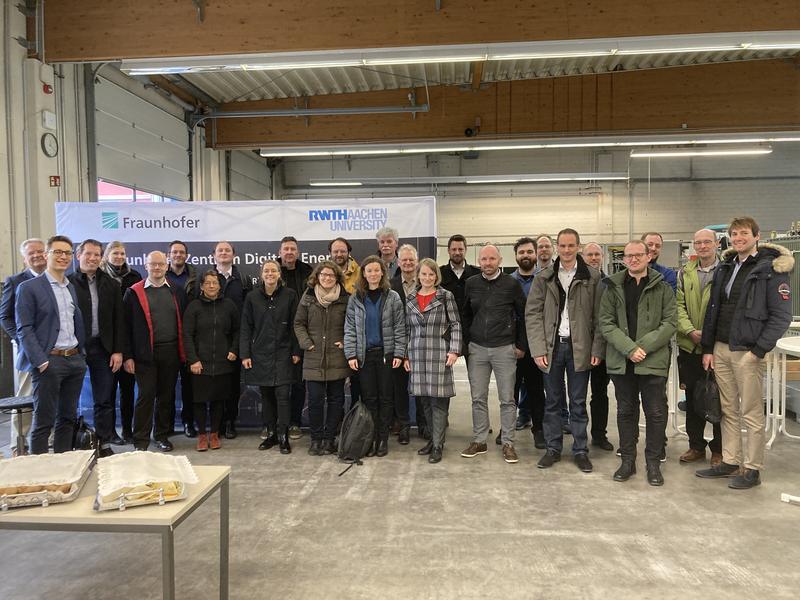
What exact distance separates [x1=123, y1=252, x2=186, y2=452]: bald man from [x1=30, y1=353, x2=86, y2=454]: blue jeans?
0.48 metres

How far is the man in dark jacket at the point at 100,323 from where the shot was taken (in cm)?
384

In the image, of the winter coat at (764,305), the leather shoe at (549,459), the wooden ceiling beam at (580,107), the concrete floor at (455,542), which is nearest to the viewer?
the concrete floor at (455,542)

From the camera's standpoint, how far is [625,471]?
11.4ft

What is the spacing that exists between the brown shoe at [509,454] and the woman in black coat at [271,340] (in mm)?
1734

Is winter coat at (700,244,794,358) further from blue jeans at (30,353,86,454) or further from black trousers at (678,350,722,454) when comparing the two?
blue jeans at (30,353,86,454)

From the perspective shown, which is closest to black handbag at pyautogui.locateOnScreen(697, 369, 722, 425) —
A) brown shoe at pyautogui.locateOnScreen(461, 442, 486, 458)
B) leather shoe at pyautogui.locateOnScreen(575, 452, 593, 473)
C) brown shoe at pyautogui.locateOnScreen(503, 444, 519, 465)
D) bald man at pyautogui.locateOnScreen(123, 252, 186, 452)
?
leather shoe at pyautogui.locateOnScreen(575, 452, 593, 473)

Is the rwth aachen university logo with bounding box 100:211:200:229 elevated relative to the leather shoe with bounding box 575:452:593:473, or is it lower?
elevated

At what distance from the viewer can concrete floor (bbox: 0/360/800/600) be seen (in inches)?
88.8

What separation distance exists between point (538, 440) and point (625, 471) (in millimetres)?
847

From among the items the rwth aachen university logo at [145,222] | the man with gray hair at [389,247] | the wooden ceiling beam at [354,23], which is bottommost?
the man with gray hair at [389,247]

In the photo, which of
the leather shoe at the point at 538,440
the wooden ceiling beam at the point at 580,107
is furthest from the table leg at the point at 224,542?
the wooden ceiling beam at the point at 580,107

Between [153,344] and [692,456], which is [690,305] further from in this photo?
[153,344]

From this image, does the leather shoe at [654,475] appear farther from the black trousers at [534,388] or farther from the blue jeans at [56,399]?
the blue jeans at [56,399]

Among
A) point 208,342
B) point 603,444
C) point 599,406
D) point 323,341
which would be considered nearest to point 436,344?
point 323,341
